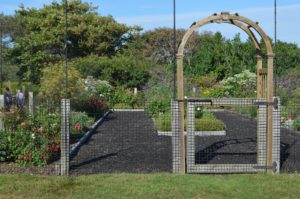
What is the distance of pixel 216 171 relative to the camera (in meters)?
8.52

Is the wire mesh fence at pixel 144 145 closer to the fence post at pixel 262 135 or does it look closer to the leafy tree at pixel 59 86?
the fence post at pixel 262 135

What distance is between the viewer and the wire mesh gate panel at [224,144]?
28.1ft

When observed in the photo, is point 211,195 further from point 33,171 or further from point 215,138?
point 215,138

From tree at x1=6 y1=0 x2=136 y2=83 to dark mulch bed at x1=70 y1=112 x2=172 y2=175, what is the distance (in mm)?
24015

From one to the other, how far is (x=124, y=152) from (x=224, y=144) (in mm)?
2890

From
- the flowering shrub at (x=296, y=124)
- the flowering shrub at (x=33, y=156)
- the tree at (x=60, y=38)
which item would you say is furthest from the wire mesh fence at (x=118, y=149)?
the tree at (x=60, y=38)

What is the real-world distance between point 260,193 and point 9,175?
3.81 metres

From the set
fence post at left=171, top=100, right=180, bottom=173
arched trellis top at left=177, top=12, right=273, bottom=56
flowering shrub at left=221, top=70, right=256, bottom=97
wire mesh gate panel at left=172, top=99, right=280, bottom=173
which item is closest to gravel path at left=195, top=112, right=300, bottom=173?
wire mesh gate panel at left=172, top=99, right=280, bottom=173

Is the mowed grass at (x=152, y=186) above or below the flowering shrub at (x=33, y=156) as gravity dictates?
below

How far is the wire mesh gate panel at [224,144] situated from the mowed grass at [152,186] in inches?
17.1

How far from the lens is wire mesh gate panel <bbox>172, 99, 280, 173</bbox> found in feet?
28.1

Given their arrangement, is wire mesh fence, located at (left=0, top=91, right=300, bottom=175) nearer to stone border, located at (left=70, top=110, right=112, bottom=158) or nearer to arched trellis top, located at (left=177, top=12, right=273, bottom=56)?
stone border, located at (left=70, top=110, right=112, bottom=158)

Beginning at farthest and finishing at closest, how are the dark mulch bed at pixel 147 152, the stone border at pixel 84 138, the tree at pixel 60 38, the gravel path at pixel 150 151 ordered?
the tree at pixel 60 38
the stone border at pixel 84 138
the gravel path at pixel 150 151
the dark mulch bed at pixel 147 152

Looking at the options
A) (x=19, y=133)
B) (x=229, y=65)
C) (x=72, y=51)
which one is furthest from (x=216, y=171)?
(x=72, y=51)
